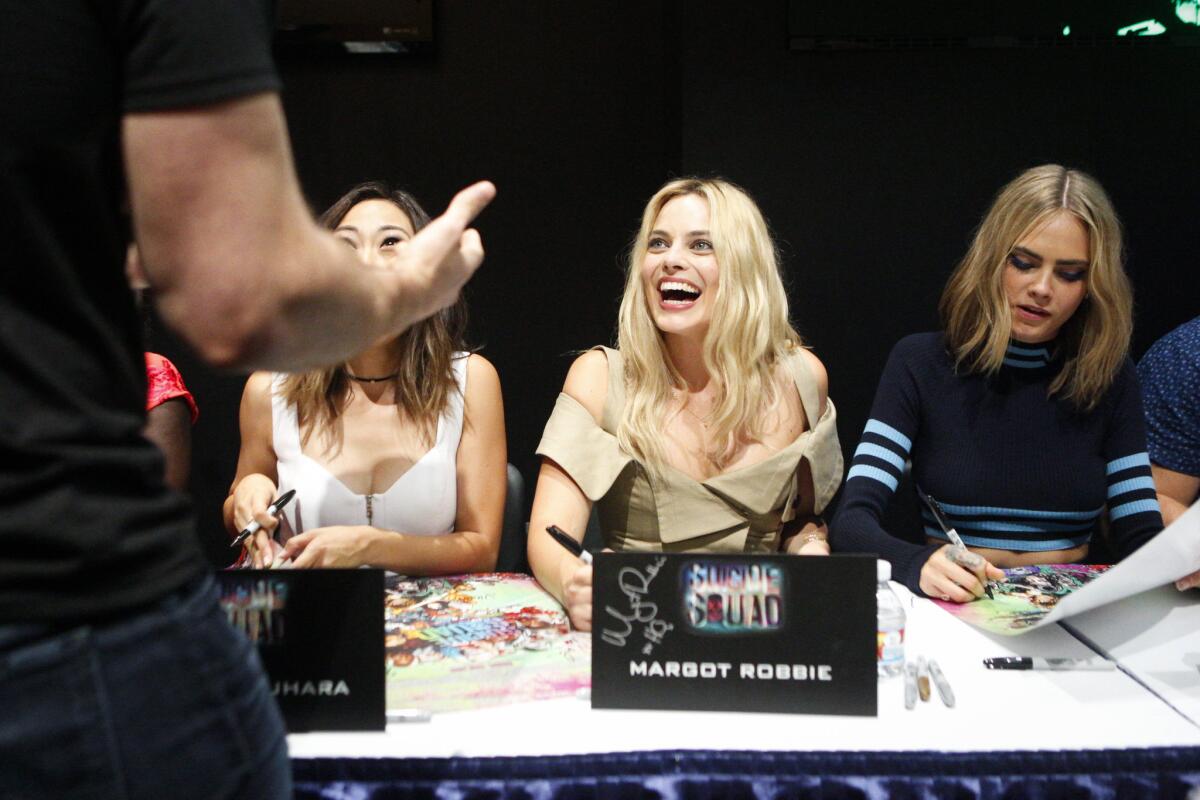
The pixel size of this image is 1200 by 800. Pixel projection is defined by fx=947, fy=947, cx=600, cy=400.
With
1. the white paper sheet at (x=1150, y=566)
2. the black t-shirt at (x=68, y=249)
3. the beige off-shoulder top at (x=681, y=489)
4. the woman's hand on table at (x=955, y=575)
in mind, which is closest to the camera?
the black t-shirt at (x=68, y=249)

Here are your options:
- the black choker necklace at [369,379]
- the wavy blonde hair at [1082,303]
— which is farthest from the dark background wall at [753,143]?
the black choker necklace at [369,379]

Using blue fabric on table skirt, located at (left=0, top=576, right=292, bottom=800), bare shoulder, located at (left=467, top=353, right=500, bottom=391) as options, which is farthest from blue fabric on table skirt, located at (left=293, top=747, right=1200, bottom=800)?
bare shoulder, located at (left=467, top=353, right=500, bottom=391)

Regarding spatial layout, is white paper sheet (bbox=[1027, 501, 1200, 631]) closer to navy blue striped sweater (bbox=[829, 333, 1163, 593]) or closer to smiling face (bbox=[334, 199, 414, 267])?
navy blue striped sweater (bbox=[829, 333, 1163, 593])

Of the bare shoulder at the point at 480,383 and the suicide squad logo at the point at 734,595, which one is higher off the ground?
the bare shoulder at the point at 480,383

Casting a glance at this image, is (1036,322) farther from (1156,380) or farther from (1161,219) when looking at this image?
(1161,219)

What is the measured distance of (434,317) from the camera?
215 centimetres

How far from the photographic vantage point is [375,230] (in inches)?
80.9

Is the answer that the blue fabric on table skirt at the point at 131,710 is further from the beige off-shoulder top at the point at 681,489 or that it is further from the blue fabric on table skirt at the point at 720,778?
the beige off-shoulder top at the point at 681,489

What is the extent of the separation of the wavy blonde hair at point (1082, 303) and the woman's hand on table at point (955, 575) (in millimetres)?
702

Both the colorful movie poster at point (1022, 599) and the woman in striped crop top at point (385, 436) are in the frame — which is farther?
the woman in striped crop top at point (385, 436)

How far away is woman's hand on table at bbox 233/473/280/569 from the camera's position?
1597 mm

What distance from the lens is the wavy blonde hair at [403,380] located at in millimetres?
2061

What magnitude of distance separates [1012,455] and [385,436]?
141cm
